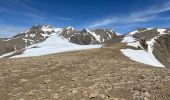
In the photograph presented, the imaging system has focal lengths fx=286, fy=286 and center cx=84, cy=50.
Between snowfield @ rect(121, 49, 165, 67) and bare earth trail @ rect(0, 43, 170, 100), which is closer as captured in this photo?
bare earth trail @ rect(0, 43, 170, 100)

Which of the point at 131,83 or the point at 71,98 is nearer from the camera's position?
the point at 71,98

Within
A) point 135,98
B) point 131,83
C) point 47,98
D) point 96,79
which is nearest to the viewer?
point 135,98

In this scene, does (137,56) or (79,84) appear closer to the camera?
(79,84)

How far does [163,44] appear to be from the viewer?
123312 mm

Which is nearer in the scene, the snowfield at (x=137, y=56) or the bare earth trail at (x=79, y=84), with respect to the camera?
the bare earth trail at (x=79, y=84)

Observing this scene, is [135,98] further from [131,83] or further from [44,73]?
[44,73]

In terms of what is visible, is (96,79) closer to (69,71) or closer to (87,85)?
(87,85)

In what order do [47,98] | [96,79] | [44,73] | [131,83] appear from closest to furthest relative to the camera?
[47,98] < [131,83] < [96,79] < [44,73]

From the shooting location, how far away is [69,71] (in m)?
28.5

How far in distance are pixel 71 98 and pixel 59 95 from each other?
118 centimetres

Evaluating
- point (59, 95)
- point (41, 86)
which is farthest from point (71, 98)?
point (41, 86)

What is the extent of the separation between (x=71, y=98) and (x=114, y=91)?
3011 millimetres

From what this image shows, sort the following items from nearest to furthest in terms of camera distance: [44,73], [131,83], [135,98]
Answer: [135,98] < [131,83] < [44,73]

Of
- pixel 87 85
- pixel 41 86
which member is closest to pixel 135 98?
pixel 87 85
